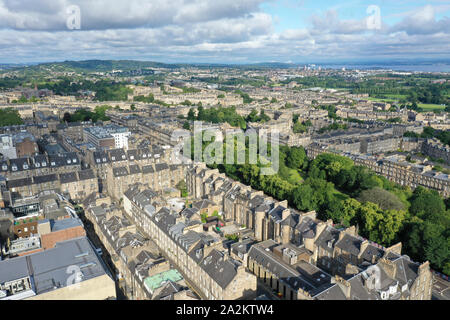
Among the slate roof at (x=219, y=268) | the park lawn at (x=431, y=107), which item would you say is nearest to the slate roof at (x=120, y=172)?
the slate roof at (x=219, y=268)

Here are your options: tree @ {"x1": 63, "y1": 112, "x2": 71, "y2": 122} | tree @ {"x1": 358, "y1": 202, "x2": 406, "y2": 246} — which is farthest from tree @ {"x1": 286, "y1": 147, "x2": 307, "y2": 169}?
tree @ {"x1": 63, "y1": 112, "x2": 71, "y2": 122}

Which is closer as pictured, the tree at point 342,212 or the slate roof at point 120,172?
the tree at point 342,212

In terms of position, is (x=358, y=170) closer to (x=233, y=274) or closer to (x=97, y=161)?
(x=233, y=274)

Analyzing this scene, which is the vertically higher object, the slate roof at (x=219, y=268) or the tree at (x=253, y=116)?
the tree at (x=253, y=116)

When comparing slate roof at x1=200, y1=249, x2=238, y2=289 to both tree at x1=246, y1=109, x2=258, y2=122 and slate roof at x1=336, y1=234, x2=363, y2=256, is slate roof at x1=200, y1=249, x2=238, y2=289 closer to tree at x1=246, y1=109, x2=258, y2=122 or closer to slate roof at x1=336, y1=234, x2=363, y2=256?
slate roof at x1=336, y1=234, x2=363, y2=256

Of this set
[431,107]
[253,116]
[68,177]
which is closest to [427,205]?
[68,177]

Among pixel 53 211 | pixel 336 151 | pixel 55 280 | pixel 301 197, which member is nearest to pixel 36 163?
pixel 53 211

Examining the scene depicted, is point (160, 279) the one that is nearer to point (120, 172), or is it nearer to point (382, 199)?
point (120, 172)

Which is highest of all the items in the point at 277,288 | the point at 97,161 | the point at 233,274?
the point at 97,161

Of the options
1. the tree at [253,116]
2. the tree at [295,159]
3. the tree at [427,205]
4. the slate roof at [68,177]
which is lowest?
the tree at [427,205]

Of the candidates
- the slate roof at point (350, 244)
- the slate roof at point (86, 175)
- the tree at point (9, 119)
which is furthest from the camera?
the tree at point (9, 119)

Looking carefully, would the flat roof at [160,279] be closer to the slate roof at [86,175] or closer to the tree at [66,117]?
the slate roof at [86,175]
